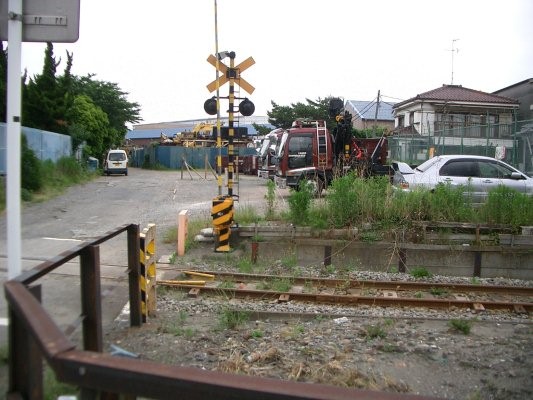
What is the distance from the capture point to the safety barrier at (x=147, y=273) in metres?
5.89

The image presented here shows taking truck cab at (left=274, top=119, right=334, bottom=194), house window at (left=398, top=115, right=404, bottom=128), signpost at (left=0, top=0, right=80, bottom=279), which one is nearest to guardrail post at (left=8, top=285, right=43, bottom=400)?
signpost at (left=0, top=0, right=80, bottom=279)

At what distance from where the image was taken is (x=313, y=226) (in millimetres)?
10703

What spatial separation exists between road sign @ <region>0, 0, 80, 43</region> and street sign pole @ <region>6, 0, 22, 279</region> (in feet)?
0.30

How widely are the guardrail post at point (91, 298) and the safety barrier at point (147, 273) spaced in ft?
Result: 6.48

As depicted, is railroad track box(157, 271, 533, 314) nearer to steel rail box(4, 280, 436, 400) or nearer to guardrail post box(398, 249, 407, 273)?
guardrail post box(398, 249, 407, 273)

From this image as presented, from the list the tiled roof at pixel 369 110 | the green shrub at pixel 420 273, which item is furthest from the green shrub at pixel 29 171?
the tiled roof at pixel 369 110

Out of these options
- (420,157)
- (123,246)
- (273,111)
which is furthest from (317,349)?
(273,111)

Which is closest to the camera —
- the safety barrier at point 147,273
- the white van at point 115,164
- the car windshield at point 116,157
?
the safety barrier at point 147,273

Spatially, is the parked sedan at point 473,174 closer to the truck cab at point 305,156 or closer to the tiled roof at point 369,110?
the truck cab at point 305,156

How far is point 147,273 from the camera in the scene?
19.9 ft

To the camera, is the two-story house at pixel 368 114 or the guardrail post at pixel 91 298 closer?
the guardrail post at pixel 91 298

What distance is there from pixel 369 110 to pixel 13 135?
51.8 m

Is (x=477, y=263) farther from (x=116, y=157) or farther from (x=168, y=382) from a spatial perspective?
(x=116, y=157)

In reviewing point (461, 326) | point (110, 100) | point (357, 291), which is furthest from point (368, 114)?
point (461, 326)
